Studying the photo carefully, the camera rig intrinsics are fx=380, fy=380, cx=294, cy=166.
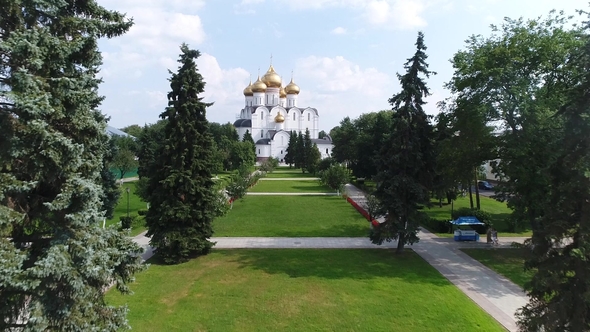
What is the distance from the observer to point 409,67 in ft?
57.6

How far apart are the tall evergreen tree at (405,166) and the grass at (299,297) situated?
4.43 feet

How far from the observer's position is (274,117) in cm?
9425

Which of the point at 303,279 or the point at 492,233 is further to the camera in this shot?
the point at 492,233

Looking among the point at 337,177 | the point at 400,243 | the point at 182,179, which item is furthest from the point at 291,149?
the point at 182,179

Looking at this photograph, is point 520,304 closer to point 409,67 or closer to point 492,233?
point 492,233

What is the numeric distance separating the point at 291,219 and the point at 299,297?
44.7 ft

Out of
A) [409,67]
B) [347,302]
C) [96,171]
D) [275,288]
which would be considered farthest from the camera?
[409,67]

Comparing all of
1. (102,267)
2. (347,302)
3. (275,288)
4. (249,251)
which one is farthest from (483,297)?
(102,267)

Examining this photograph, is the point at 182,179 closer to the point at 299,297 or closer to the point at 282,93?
the point at 299,297

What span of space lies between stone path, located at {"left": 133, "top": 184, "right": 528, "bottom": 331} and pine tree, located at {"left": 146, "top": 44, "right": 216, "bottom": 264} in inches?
70.5

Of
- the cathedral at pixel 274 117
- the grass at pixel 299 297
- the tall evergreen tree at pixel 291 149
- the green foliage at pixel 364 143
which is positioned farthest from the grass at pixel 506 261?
the cathedral at pixel 274 117

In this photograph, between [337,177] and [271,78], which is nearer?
[337,177]

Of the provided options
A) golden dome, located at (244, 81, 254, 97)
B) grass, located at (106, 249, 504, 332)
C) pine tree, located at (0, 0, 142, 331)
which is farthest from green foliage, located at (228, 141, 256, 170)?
pine tree, located at (0, 0, 142, 331)

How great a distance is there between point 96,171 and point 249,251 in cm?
1169
